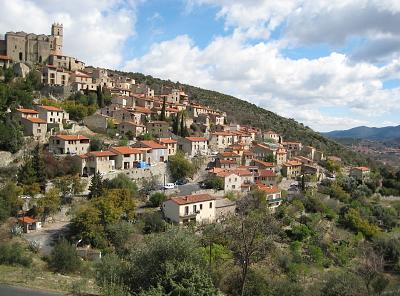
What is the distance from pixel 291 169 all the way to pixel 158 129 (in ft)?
61.4

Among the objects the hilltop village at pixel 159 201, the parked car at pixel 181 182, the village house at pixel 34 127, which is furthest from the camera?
the parked car at pixel 181 182

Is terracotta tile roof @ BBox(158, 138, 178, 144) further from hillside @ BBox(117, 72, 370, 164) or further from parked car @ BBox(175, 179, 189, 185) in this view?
hillside @ BBox(117, 72, 370, 164)

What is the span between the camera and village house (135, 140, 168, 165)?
146 feet

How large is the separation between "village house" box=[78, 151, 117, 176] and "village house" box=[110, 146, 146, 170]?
1690 mm

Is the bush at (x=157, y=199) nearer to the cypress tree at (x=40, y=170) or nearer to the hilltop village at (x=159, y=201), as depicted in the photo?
the hilltop village at (x=159, y=201)

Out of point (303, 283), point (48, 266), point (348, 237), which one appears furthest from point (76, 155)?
point (348, 237)

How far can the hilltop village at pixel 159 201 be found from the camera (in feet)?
69.0

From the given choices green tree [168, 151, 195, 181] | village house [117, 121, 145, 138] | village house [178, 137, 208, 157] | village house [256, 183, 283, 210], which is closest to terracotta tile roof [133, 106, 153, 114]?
village house [117, 121, 145, 138]

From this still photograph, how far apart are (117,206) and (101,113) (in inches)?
886

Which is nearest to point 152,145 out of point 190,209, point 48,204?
point 190,209

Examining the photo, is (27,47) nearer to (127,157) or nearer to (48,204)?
(127,157)

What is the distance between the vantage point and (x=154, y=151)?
45.1 metres

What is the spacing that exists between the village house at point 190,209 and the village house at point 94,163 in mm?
7208

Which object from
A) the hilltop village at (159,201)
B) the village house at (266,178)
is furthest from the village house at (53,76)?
the village house at (266,178)
